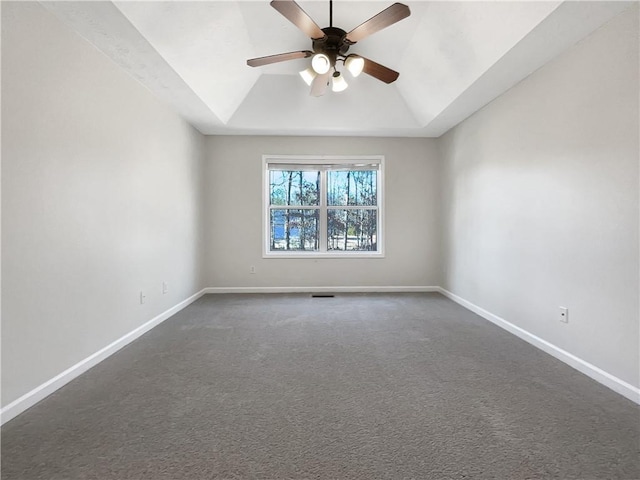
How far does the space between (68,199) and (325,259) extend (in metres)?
3.50

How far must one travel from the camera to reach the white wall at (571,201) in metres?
2.00

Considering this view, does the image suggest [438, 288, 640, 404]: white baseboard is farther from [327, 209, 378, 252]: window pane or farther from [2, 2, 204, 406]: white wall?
[2, 2, 204, 406]: white wall

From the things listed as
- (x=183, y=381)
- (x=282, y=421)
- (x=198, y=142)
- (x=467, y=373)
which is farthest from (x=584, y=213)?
(x=198, y=142)

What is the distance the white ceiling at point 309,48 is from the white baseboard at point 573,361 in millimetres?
2345

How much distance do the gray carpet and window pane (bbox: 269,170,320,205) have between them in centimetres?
276

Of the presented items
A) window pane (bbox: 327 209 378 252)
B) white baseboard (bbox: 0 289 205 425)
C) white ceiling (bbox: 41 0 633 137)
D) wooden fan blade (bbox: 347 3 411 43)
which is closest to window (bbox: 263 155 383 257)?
window pane (bbox: 327 209 378 252)

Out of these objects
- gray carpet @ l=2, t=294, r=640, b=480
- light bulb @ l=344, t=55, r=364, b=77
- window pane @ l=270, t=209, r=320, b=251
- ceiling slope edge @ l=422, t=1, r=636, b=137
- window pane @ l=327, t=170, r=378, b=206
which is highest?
ceiling slope edge @ l=422, t=1, r=636, b=137

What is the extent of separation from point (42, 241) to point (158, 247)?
1496 mm

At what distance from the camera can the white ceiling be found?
220 cm

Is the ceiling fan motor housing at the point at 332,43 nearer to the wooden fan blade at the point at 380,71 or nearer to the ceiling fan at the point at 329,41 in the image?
the ceiling fan at the point at 329,41

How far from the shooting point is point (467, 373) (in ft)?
7.36

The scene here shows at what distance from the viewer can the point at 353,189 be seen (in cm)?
526

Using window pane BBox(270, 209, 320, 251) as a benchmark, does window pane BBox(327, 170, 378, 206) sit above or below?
above

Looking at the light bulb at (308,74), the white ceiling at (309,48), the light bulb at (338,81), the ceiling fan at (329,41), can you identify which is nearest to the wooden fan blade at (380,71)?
the ceiling fan at (329,41)
